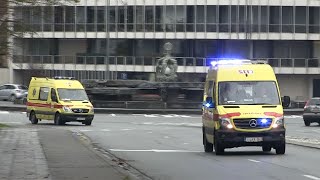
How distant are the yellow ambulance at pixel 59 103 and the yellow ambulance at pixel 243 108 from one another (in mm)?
16431

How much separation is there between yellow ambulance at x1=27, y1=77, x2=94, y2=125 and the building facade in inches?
1539

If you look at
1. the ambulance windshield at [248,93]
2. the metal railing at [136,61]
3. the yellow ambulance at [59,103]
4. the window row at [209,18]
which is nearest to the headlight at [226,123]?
the ambulance windshield at [248,93]

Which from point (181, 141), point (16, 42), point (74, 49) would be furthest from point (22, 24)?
point (74, 49)

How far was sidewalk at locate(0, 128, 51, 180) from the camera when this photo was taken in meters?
13.5

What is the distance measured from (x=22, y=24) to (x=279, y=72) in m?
66.2

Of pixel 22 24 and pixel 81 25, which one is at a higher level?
pixel 81 25

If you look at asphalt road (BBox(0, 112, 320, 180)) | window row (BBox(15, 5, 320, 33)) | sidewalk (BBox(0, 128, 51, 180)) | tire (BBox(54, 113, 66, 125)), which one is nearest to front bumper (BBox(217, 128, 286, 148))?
asphalt road (BBox(0, 112, 320, 180))

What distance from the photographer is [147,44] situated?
8362 centimetres

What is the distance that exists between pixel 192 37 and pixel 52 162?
A: 65.1 m

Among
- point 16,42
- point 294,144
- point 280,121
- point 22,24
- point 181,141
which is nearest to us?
point 22,24

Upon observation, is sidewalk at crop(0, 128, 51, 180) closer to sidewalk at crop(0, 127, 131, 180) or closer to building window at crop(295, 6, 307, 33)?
sidewalk at crop(0, 127, 131, 180)

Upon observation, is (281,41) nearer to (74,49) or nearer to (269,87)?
(74,49)

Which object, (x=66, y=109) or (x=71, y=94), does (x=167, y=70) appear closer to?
(x=71, y=94)

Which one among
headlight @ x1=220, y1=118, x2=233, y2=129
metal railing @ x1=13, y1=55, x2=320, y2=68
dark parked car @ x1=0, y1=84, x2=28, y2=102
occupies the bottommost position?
headlight @ x1=220, y1=118, x2=233, y2=129
